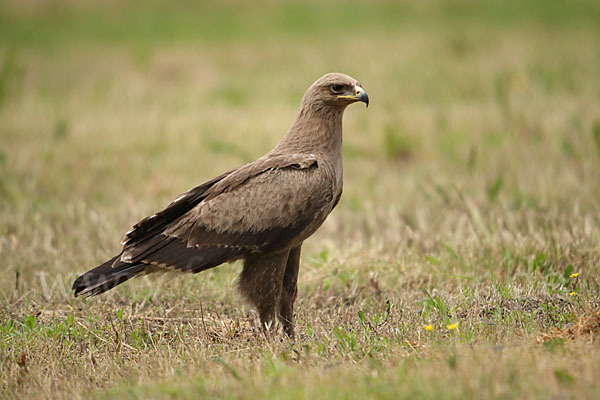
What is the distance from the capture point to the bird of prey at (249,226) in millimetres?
4660

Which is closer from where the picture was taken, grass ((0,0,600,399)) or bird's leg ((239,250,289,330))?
grass ((0,0,600,399))

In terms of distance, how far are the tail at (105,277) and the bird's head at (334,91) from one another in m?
1.75

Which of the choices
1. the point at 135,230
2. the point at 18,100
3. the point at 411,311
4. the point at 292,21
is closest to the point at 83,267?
the point at 135,230

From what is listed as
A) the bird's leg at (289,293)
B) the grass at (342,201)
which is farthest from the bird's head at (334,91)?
the grass at (342,201)

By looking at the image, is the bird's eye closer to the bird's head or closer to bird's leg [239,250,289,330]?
the bird's head

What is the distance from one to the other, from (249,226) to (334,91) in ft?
4.00

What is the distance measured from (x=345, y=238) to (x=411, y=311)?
2439 millimetres

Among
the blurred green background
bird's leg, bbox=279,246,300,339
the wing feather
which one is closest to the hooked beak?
the wing feather

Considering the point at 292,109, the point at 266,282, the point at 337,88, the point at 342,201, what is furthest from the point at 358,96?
the point at 292,109

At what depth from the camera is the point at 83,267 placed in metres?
6.27

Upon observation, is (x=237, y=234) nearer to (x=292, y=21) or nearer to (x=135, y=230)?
(x=135, y=230)

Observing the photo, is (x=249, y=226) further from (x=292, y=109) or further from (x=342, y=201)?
(x=292, y=109)

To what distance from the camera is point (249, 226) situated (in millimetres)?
4695

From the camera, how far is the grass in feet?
12.9
